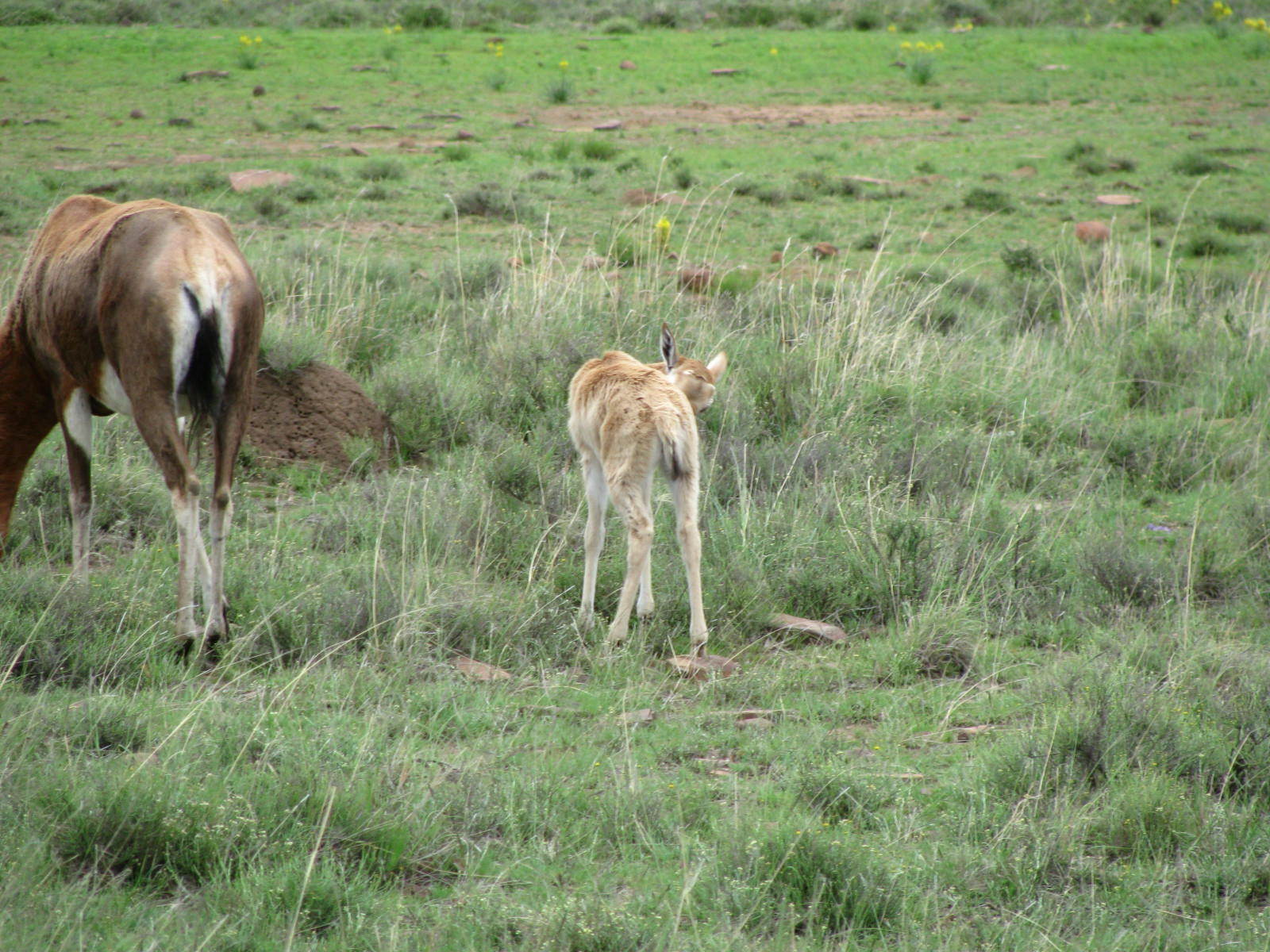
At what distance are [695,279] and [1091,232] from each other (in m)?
6.67

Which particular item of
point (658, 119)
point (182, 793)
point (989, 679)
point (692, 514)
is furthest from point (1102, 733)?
point (658, 119)

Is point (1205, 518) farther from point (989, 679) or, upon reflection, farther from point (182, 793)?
point (182, 793)

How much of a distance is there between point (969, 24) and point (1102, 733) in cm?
3525

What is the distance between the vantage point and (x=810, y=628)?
5719 mm

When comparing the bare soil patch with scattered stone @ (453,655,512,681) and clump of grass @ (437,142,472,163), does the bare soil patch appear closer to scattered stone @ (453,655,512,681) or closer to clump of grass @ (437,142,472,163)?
clump of grass @ (437,142,472,163)

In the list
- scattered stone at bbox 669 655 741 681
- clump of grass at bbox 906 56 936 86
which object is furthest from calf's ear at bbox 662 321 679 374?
clump of grass at bbox 906 56 936 86

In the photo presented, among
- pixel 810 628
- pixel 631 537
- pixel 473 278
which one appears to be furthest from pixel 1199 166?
pixel 631 537


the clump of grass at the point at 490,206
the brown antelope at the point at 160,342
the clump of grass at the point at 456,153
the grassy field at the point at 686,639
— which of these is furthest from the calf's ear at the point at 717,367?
the clump of grass at the point at 456,153

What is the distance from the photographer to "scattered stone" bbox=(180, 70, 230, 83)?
22.4 metres

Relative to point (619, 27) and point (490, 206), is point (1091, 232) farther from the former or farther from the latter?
point (619, 27)

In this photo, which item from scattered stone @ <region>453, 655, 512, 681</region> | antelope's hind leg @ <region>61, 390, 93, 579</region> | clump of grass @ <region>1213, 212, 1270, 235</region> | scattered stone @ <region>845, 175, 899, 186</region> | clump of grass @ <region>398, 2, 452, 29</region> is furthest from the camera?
clump of grass @ <region>398, 2, 452, 29</region>

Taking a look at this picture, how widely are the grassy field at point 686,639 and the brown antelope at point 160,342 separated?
42 centimetres

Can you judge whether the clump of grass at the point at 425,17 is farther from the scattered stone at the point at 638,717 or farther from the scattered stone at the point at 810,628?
the scattered stone at the point at 638,717

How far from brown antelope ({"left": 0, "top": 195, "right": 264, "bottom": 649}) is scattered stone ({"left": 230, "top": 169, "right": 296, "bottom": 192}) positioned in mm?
9645
